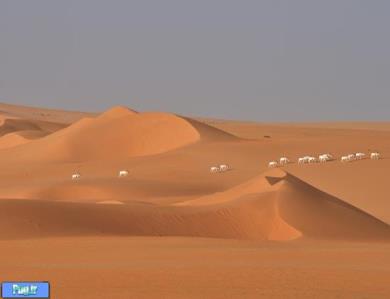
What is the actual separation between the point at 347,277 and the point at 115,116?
53046 mm

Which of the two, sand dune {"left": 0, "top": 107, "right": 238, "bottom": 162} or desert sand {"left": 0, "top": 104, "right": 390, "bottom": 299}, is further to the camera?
sand dune {"left": 0, "top": 107, "right": 238, "bottom": 162}

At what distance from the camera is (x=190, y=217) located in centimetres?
2831

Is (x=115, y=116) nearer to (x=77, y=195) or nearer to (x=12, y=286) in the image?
(x=77, y=195)

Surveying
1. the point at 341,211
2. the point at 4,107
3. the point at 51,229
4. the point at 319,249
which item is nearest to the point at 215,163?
the point at 341,211

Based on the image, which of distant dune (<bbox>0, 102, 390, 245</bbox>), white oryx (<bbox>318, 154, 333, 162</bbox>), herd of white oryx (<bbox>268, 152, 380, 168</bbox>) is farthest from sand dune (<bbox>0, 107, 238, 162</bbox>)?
white oryx (<bbox>318, 154, 333, 162</bbox>)

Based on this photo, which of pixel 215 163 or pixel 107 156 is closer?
pixel 215 163

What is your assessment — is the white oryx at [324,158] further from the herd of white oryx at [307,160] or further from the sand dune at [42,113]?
the sand dune at [42,113]

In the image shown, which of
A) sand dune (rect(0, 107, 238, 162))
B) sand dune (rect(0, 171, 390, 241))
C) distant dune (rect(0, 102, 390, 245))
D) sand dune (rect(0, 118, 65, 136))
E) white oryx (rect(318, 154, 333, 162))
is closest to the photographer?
sand dune (rect(0, 171, 390, 241))

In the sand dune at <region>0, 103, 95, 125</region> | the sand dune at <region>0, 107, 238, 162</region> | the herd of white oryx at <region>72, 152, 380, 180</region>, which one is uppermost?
the sand dune at <region>0, 103, 95, 125</region>

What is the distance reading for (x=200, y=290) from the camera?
14.1 meters

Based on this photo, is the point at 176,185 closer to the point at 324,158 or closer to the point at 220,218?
the point at 324,158

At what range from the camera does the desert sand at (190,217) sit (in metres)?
15.2

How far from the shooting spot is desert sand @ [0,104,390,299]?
1523 cm

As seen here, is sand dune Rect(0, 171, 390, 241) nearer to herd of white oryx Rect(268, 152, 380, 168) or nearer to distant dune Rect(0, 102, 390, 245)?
distant dune Rect(0, 102, 390, 245)
